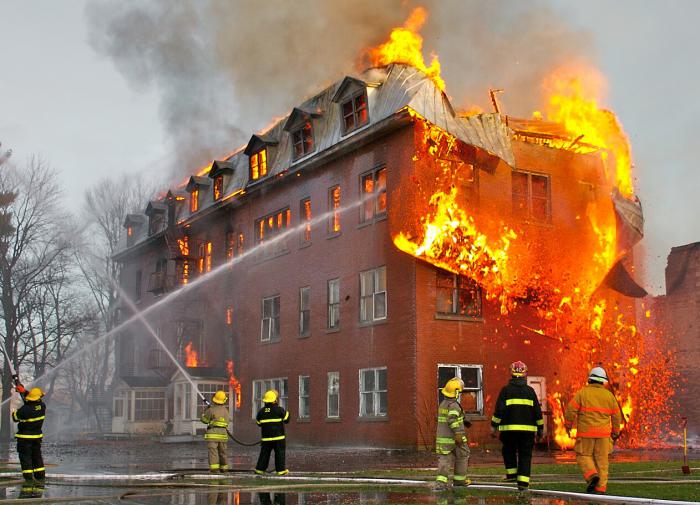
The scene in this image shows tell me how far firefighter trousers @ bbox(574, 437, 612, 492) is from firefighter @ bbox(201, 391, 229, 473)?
735 centimetres

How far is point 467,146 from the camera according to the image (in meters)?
25.8

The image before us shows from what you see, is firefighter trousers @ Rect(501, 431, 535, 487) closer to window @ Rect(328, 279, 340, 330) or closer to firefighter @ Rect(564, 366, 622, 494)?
firefighter @ Rect(564, 366, 622, 494)

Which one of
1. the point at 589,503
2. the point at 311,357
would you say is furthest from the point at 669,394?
the point at 589,503

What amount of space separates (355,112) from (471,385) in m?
9.65

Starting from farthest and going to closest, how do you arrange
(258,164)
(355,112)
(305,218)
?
(258,164), (305,218), (355,112)

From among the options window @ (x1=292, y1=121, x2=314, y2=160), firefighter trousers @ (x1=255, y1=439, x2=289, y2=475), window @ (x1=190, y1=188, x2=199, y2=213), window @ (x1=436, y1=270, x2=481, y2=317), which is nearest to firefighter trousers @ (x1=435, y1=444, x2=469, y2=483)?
firefighter trousers @ (x1=255, y1=439, x2=289, y2=475)

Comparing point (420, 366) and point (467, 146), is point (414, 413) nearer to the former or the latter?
point (420, 366)

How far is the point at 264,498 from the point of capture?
10.7 meters

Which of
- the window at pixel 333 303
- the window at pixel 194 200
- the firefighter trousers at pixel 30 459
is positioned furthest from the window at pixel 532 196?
the window at pixel 194 200

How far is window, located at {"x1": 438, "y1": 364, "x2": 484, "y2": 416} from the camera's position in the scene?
25.1 m

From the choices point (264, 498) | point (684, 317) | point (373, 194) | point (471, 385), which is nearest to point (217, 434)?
point (264, 498)

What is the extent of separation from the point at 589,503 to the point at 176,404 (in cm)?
3138

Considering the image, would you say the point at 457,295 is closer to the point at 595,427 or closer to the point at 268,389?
the point at 268,389

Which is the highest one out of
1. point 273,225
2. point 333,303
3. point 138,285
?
point 273,225
